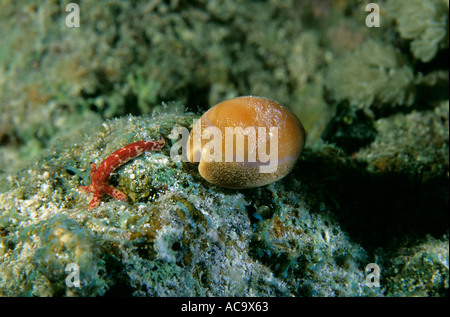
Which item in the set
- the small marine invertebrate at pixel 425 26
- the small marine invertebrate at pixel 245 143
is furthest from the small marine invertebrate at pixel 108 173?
the small marine invertebrate at pixel 425 26

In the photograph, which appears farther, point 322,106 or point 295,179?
point 322,106

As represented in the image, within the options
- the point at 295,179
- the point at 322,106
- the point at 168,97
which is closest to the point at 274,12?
the point at 322,106

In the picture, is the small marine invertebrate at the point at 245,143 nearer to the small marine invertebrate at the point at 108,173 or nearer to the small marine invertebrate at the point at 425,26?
the small marine invertebrate at the point at 108,173

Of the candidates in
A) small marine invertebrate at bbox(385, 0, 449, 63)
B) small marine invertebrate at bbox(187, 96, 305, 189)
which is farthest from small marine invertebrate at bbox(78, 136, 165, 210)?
small marine invertebrate at bbox(385, 0, 449, 63)

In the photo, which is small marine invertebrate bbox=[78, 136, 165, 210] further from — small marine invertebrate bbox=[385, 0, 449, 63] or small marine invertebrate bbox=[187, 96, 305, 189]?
small marine invertebrate bbox=[385, 0, 449, 63]

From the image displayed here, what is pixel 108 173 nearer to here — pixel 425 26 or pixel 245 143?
pixel 245 143

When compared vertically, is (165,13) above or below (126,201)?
above

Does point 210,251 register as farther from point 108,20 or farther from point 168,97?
Result: point 108,20

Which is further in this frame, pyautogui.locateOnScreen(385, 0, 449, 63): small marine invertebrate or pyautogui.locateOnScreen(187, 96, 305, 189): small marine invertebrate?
pyautogui.locateOnScreen(385, 0, 449, 63): small marine invertebrate
